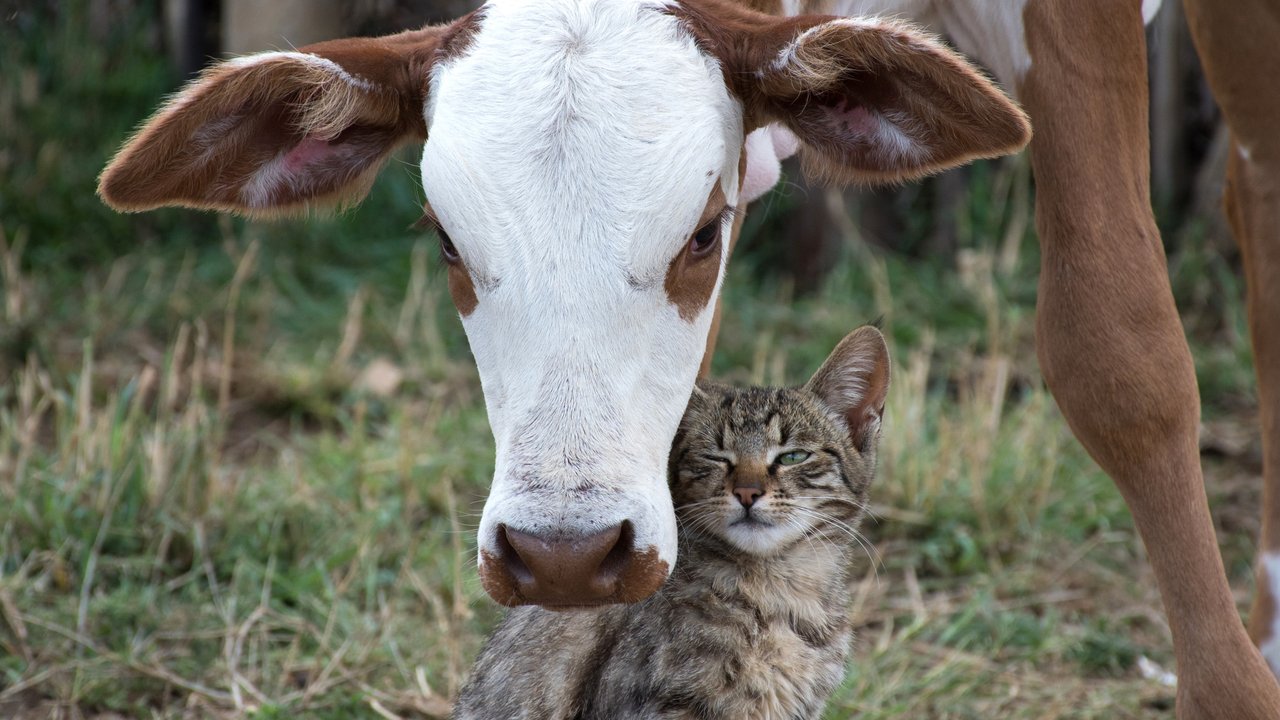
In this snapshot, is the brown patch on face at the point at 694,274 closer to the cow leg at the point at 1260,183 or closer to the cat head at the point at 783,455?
the cat head at the point at 783,455

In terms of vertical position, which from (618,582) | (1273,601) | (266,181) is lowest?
(1273,601)

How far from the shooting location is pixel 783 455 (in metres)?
3.04

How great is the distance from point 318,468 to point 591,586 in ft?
9.77

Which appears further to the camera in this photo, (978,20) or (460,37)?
(978,20)

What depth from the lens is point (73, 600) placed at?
13.3 ft

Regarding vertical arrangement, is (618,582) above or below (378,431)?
above

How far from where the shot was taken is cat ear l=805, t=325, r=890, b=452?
10.4 ft

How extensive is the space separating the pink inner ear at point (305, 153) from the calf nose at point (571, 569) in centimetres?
108

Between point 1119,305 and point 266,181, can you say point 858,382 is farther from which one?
point 266,181

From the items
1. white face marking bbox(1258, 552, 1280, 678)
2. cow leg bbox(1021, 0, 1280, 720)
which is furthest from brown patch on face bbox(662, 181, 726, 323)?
white face marking bbox(1258, 552, 1280, 678)

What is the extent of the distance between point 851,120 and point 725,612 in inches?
40.8

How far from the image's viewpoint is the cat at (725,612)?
291 centimetres

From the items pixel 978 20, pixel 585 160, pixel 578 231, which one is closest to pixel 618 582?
pixel 578 231

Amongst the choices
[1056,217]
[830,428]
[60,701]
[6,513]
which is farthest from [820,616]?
[6,513]
